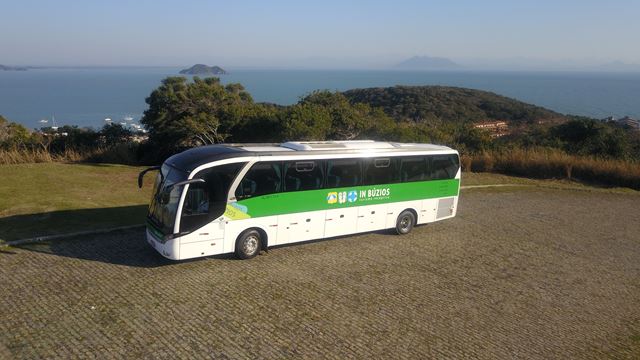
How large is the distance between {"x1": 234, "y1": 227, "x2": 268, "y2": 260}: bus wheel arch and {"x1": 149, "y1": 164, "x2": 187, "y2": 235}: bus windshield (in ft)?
5.31

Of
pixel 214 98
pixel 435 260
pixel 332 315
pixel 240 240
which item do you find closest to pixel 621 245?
pixel 435 260

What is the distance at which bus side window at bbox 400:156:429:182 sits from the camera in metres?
13.4

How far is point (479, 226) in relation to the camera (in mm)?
15320

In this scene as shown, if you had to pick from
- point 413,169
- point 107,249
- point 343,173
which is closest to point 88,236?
point 107,249

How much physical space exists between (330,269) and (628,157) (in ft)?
85.0

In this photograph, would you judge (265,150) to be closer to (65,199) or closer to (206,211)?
(206,211)

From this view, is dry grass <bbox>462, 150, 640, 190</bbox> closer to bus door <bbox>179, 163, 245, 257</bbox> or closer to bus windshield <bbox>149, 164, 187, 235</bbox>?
bus door <bbox>179, 163, 245, 257</bbox>

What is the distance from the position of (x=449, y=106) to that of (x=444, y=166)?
52.9 meters

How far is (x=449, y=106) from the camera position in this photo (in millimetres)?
64438

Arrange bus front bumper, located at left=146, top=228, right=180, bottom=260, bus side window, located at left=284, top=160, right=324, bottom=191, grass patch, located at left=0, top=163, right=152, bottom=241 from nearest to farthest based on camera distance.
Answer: bus front bumper, located at left=146, top=228, right=180, bottom=260
bus side window, located at left=284, top=160, right=324, bottom=191
grass patch, located at left=0, top=163, right=152, bottom=241

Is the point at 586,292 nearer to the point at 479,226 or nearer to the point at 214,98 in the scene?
the point at 479,226

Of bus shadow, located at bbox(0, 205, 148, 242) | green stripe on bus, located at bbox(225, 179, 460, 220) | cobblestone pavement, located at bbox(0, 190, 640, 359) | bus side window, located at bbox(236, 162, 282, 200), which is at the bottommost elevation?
cobblestone pavement, located at bbox(0, 190, 640, 359)

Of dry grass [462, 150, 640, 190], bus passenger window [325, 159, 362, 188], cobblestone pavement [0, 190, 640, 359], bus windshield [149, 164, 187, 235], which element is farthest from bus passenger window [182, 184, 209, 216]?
dry grass [462, 150, 640, 190]

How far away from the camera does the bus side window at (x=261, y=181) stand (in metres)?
10.5
